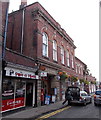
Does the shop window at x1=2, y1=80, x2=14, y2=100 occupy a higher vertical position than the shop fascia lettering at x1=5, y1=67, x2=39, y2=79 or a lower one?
lower

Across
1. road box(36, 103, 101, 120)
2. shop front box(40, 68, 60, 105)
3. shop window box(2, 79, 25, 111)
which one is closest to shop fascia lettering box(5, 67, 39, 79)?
shop window box(2, 79, 25, 111)

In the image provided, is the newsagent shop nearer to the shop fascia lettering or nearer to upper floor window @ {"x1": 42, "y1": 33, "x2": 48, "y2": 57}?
the shop fascia lettering

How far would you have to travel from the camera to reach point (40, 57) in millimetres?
13242

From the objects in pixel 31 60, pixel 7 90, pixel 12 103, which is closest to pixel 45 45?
pixel 31 60

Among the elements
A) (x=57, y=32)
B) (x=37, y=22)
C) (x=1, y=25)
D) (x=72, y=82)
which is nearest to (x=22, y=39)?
(x=37, y=22)

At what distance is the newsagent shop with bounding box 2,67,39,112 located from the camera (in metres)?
9.05

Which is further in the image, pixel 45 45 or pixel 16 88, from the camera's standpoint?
pixel 45 45

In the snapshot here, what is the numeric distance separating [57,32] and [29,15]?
17.0 feet

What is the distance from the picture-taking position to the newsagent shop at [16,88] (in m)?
9.05

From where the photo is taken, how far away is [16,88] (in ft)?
33.5

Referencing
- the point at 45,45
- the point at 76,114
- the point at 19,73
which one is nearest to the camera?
the point at 76,114

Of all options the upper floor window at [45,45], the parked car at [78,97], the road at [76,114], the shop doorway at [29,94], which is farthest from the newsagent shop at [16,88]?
the parked car at [78,97]

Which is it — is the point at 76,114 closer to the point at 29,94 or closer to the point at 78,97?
the point at 78,97

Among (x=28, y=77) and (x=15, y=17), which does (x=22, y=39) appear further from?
(x=28, y=77)
